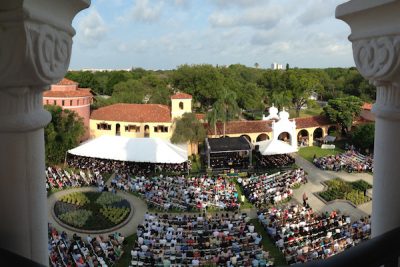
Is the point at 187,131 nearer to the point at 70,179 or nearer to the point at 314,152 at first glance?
the point at 70,179

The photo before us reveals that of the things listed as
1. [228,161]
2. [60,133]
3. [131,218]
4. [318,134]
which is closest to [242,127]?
[228,161]

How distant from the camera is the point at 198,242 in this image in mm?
12531

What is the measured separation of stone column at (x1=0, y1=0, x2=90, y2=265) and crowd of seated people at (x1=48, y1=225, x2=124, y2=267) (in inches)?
382

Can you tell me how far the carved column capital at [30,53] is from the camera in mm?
1626

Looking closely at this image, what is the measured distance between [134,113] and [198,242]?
17252 mm

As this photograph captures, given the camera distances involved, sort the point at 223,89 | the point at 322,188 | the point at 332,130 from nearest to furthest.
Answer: the point at 322,188 → the point at 332,130 → the point at 223,89

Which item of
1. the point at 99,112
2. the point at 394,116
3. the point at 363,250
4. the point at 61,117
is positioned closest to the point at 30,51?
the point at 363,250

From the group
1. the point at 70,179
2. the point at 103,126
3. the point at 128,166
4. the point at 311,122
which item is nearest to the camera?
the point at 70,179

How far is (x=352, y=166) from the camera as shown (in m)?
22.5

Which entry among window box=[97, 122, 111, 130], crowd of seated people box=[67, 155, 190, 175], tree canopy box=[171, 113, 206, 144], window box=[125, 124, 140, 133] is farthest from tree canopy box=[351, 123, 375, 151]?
window box=[97, 122, 111, 130]

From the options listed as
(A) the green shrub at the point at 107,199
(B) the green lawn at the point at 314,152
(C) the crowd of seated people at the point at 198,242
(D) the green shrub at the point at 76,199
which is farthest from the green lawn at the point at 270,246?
(B) the green lawn at the point at 314,152

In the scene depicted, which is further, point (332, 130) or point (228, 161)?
point (332, 130)

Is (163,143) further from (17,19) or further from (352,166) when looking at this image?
(17,19)

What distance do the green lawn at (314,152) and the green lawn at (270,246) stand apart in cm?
1220
